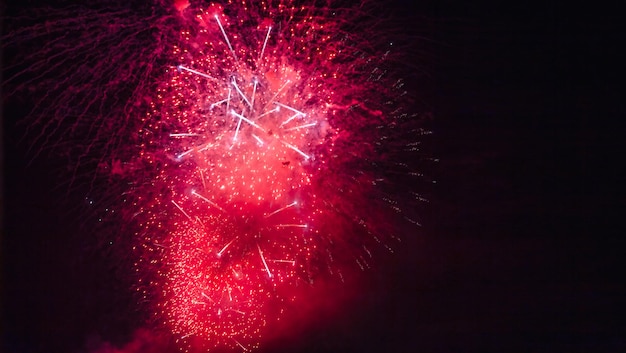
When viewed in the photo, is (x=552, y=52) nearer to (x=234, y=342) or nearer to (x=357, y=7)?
(x=357, y=7)

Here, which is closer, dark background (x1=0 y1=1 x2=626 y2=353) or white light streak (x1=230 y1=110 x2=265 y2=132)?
white light streak (x1=230 y1=110 x2=265 y2=132)

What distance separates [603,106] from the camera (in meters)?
2.00

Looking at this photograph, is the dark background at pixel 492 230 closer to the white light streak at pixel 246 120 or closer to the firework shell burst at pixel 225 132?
the firework shell burst at pixel 225 132

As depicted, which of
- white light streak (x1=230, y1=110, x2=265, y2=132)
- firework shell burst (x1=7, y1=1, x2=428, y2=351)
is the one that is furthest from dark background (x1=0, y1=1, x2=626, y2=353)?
white light streak (x1=230, y1=110, x2=265, y2=132)

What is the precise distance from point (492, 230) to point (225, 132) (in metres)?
1.25

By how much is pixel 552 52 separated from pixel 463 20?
17.3 inches

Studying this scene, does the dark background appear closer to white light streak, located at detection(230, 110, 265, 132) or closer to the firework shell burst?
the firework shell burst

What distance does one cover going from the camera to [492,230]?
1.98 m

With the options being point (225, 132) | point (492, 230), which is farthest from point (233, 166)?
point (492, 230)

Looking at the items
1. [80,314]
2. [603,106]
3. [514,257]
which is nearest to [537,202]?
[514,257]

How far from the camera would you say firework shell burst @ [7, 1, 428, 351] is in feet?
5.05

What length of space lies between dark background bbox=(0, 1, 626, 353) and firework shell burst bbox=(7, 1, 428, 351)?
267mm

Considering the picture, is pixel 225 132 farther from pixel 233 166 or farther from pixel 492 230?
pixel 492 230

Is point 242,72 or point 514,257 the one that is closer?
point 242,72
